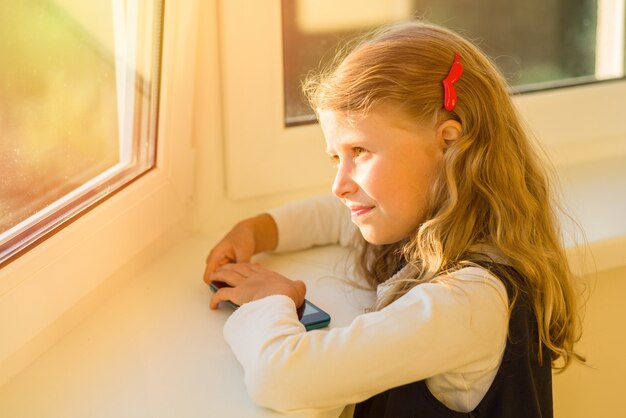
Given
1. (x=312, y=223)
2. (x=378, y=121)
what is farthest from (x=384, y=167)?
(x=312, y=223)

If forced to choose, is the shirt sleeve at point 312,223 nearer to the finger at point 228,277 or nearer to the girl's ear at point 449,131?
the finger at point 228,277

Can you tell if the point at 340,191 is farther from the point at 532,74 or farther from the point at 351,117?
the point at 532,74

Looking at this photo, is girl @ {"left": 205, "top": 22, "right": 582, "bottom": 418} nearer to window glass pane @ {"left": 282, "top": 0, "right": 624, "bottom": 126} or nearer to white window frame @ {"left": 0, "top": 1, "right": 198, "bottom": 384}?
white window frame @ {"left": 0, "top": 1, "right": 198, "bottom": 384}

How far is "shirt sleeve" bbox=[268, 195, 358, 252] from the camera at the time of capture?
3.95ft

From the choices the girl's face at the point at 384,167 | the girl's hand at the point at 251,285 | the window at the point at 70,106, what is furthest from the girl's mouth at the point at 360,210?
the window at the point at 70,106

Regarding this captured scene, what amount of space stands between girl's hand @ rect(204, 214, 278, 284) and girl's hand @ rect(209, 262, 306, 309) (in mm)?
27

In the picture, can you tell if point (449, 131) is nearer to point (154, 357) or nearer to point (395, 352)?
point (395, 352)

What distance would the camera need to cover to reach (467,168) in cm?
93

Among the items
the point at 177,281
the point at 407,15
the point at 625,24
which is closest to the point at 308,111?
the point at 407,15

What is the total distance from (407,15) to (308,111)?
0.24 meters

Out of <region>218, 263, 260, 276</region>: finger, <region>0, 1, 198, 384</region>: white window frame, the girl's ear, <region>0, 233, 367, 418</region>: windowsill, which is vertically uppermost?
the girl's ear

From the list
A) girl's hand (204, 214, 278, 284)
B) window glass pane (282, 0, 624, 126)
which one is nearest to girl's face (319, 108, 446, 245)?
girl's hand (204, 214, 278, 284)

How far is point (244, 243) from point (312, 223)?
0.42ft

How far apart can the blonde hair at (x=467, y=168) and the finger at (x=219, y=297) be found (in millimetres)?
189
